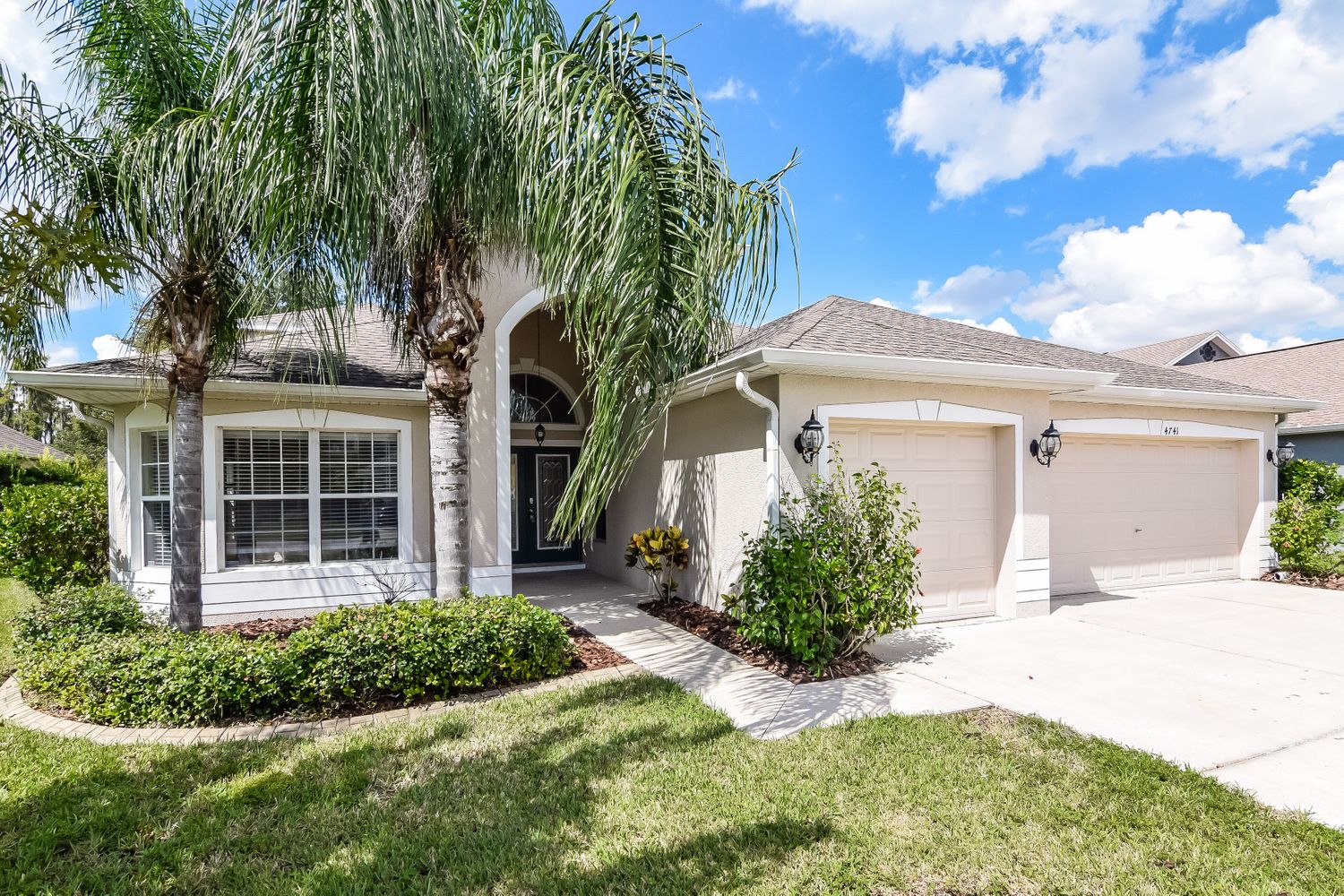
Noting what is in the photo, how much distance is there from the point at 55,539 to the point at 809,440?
36.3 ft

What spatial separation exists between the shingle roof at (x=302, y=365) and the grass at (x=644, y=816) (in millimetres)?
4365

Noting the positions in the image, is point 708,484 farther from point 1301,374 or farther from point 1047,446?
point 1301,374

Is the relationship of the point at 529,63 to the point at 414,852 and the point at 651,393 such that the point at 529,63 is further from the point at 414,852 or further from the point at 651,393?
Result: the point at 414,852

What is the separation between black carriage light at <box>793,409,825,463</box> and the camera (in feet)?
22.3

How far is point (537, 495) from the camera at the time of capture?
1327cm

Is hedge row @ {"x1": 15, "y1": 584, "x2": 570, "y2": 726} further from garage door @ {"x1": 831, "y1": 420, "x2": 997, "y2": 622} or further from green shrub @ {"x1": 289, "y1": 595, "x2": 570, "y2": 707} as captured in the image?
garage door @ {"x1": 831, "y1": 420, "x2": 997, "y2": 622}

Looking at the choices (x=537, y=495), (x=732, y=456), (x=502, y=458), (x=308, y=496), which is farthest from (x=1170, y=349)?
(x=308, y=496)

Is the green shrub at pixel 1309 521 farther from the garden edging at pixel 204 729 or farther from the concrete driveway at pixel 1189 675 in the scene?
the garden edging at pixel 204 729

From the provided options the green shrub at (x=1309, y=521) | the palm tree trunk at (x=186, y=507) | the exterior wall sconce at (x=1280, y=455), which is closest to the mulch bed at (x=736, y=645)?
the palm tree trunk at (x=186, y=507)

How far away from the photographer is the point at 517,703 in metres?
5.34

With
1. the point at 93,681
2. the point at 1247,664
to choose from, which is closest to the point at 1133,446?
the point at 1247,664

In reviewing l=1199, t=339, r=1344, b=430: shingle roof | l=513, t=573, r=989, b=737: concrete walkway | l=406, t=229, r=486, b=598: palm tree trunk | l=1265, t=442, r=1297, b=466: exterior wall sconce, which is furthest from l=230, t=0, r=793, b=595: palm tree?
l=1199, t=339, r=1344, b=430: shingle roof

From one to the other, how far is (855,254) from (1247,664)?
6024mm

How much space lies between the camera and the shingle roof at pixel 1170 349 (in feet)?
64.3
